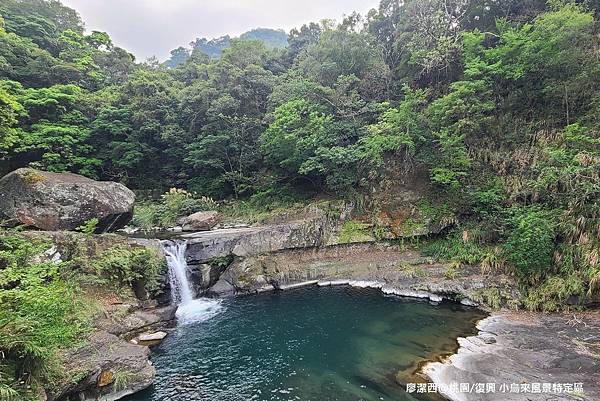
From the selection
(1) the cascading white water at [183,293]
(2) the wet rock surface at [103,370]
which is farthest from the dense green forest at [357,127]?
(1) the cascading white water at [183,293]

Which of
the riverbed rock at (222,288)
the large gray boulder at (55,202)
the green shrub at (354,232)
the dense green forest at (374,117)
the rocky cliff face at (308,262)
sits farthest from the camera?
the green shrub at (354,232)

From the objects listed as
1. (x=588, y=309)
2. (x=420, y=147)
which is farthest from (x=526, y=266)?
(x=420, y=147)

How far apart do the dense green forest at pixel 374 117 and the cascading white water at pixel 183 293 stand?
25.3ft

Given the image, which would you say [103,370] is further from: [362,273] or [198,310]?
[362,273]

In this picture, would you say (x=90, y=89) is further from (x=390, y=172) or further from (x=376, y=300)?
(x=376, y=300)

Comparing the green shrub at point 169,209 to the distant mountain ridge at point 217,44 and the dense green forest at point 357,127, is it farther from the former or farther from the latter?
the distant mountain ridge at point 217,44

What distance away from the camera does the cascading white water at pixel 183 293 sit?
1338 centimetres

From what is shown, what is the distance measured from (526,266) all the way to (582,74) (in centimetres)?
866

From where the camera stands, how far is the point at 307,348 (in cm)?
1030

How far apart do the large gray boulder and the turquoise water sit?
5.96m

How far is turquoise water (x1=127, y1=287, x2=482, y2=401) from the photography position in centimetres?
819

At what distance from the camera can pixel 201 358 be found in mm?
9836

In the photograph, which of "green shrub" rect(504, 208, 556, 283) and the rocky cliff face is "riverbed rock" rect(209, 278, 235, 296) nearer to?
the rocky cliff face

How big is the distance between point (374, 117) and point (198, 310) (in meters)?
14.7
